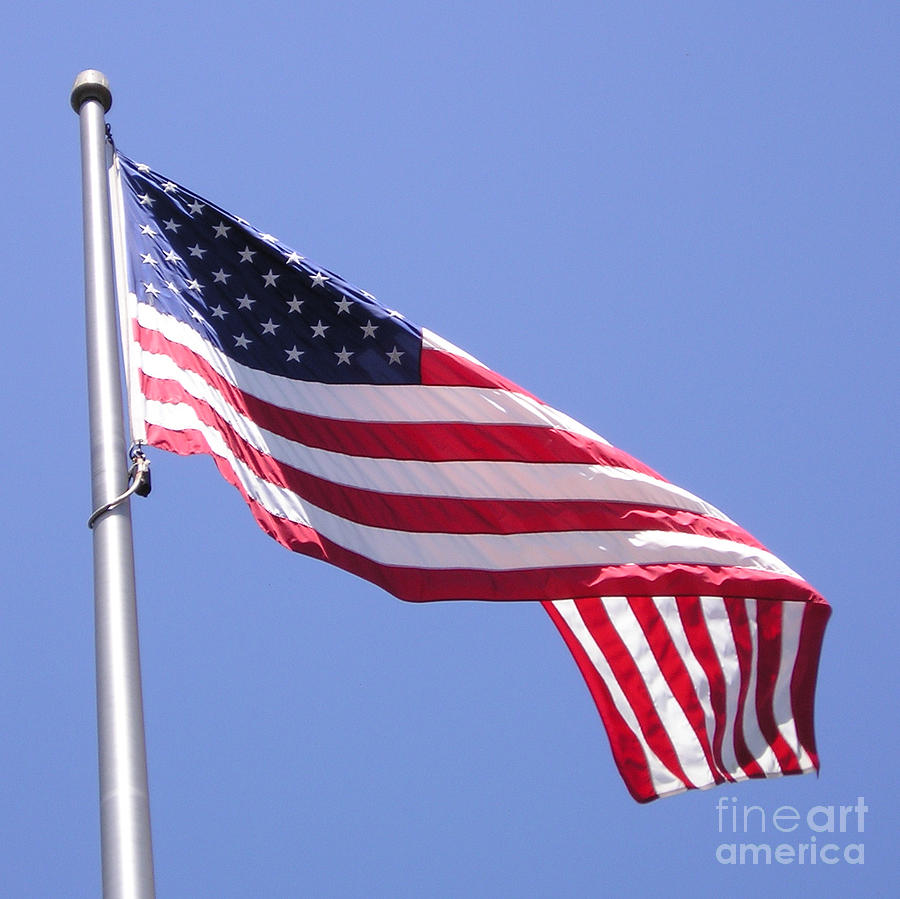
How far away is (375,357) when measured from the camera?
35.4ft

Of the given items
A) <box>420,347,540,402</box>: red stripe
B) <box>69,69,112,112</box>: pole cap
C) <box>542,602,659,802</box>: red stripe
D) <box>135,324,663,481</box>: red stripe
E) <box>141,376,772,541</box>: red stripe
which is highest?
<box>69,69,112,112</box>: pole cap

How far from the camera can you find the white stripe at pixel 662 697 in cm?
1036

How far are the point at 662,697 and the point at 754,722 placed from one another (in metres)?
0.64

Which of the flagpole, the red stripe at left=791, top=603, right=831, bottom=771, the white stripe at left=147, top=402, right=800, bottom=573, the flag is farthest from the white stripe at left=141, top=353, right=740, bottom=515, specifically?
the flagpole

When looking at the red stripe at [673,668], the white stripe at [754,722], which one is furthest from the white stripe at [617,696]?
the white stripe at [754,722]

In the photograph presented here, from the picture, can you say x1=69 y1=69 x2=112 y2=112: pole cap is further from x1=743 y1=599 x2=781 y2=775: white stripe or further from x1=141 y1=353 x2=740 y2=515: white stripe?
x1=743 y1=599 x2=781 y2=775: white stripe

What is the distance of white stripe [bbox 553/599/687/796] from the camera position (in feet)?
34.0

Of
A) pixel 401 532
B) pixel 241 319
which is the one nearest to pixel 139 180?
pixel 241 319

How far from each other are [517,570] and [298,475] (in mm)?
1569

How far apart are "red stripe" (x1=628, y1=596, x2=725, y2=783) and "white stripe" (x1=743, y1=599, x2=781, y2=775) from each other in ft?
0.92

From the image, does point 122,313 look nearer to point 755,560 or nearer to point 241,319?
point 241,319

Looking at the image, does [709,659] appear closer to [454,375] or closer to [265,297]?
[454,375]

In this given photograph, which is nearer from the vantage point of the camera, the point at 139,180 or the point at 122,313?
the point at 122,313

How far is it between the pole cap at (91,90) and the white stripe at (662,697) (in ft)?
15.9
